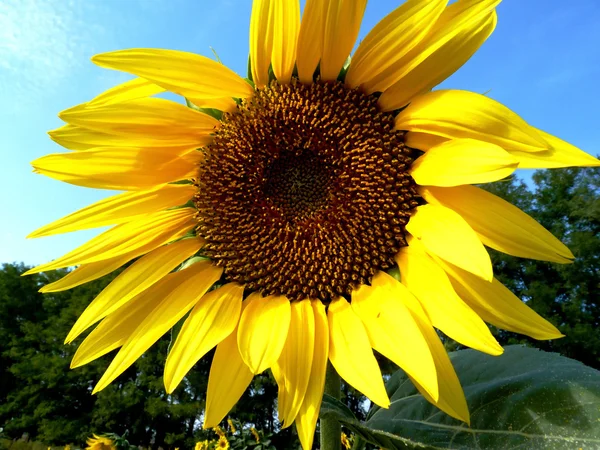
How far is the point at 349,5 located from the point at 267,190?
2.29 feet

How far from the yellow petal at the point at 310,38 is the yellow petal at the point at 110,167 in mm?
528

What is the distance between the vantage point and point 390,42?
4.84 feet

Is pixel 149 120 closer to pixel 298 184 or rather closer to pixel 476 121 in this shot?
pixel 298 184

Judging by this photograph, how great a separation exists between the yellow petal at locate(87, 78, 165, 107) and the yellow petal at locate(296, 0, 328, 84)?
1.60 feet

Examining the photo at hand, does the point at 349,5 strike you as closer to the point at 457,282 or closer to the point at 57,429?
the point at 457,282

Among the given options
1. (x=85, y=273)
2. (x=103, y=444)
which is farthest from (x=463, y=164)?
(x=103, y=444)

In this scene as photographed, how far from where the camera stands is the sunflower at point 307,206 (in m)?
1.30

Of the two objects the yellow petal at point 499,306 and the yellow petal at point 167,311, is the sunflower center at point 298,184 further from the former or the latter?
the yellow petal at point 499,306

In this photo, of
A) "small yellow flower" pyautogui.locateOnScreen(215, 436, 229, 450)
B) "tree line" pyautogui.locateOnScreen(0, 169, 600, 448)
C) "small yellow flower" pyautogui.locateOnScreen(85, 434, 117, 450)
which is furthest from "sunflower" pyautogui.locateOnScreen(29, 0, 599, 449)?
"tree line" pyautogui.locateOnScreen(0, 169, 600, 448)


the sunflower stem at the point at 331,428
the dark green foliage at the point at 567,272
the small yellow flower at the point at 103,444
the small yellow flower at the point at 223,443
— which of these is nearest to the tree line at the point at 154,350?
the dark green foliage at the point at 567,272

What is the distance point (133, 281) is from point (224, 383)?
0.47 metres

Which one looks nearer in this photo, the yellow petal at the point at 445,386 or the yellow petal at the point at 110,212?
the yellow petal at the point at 445,386

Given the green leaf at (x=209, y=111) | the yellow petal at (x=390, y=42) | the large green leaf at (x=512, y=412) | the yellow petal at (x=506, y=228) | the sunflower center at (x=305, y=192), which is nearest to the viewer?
the large green leaf at (x=512, y=412)

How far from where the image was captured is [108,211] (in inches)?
65.2
